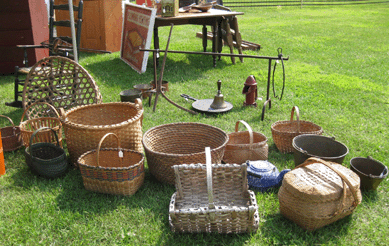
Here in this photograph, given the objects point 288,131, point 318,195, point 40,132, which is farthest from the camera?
point 288,131

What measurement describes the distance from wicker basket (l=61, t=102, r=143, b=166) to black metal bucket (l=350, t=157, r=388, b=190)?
2.15m

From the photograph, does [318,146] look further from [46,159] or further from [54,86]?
[54,86]

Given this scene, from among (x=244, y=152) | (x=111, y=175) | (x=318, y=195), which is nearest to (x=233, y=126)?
(x=244, y=152)

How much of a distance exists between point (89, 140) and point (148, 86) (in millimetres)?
2519

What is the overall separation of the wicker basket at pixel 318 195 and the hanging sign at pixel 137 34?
15.6 feet

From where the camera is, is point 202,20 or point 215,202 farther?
point 202,20

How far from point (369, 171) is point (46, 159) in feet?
10.5

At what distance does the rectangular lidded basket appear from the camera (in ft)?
8.70

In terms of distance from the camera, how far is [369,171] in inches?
134

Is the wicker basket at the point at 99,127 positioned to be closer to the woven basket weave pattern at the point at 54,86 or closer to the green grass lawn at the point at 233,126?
the green grass lawn at the point at 233,126

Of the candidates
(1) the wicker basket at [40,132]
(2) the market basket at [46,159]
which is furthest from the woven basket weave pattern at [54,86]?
(2) the market basket at [46,159]

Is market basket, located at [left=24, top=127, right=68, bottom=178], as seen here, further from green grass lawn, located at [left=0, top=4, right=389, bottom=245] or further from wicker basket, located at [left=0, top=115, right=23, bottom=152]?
wicker basket, located at [left=0, top=115, right=23, bottom=152]

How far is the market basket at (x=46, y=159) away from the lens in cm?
349

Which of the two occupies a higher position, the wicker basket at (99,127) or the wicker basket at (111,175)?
the wicker basket at (99,127)
